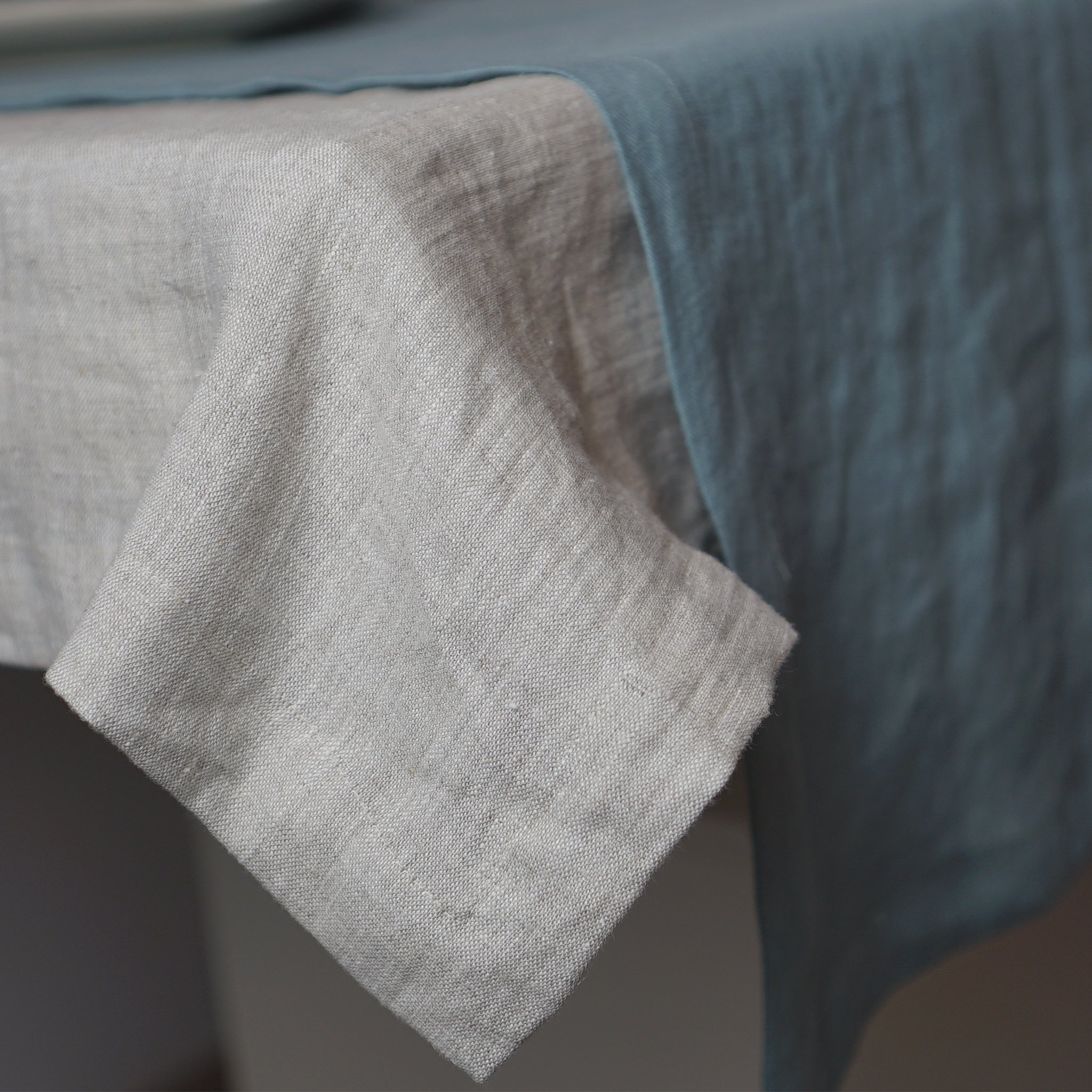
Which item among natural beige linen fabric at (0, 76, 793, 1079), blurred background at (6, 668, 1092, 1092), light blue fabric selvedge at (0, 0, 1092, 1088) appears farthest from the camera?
blurred background at (6, 668, 1092, 1092)

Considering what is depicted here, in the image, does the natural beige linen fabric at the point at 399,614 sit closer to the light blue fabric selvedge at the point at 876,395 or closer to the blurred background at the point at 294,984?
the light blue fabric selvedge at the point at 876,395

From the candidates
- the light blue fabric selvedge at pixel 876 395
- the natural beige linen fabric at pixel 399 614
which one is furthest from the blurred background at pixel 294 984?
the natural beige linen fabric at pixel 399 614

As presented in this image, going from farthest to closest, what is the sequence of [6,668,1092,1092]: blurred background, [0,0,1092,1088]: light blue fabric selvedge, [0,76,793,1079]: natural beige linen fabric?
[6,668,1092,1092]: blurred background
[0,0,1092,1088]: light blue fabric selvedge
[0,76,793,1079]: natural beige linen fabric

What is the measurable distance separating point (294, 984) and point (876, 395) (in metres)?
0.55

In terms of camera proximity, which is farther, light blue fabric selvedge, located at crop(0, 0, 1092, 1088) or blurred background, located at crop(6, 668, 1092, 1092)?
blurred background, located at crop(6, 668, 1092, 1092)

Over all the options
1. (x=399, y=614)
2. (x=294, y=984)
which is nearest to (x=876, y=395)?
(x=399, y=614)

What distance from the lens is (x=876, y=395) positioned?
475mm

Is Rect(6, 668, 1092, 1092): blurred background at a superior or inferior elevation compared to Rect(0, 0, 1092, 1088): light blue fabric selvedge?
inferior

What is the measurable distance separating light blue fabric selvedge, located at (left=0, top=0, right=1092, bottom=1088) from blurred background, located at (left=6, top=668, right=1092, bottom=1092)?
87 millimetres

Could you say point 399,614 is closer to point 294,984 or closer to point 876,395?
point 876,395

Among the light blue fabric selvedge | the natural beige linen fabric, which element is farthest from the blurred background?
the natural beige linen fabric

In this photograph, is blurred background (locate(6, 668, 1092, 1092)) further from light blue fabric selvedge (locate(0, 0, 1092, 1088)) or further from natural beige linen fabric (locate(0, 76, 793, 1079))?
natural beige linen fabric (locate(0, 76, 793, 1079))

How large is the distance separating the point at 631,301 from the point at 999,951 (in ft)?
1.92

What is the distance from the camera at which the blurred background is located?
621mm
